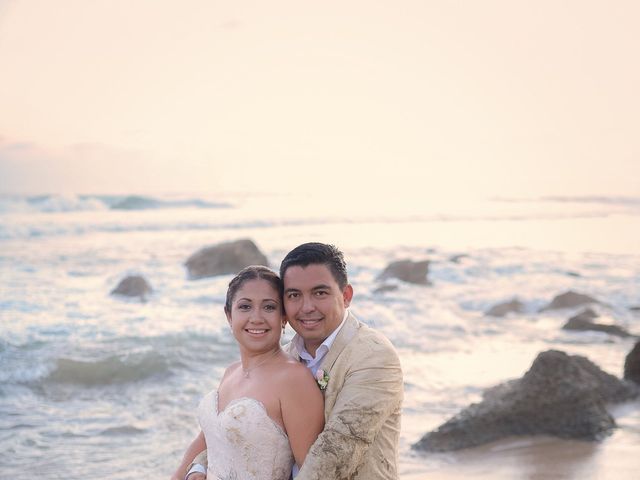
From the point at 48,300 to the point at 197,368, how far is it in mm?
7273

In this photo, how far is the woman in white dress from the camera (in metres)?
3.74

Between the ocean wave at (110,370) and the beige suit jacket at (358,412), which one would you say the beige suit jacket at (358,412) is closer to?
the beige suit jacket at (358,412)

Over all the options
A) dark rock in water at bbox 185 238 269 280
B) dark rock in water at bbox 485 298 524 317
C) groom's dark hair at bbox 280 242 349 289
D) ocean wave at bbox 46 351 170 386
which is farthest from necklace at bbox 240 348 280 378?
dark rock in water at bbox 185 238 269 280

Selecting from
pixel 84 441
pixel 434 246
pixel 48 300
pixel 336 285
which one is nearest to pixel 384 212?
pixel 434 246

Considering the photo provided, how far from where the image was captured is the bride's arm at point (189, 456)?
14.3 feet

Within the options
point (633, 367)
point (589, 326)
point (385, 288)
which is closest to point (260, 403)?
point (633, 367)

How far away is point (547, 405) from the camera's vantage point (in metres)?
7.76

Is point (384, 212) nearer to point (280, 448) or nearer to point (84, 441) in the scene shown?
point (84, 441)

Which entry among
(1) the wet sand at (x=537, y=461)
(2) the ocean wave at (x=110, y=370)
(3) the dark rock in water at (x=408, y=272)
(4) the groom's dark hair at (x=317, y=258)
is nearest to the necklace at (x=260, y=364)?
(4) the groom's dark hair at (x=317, y=258)

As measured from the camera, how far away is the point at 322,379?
3805mm

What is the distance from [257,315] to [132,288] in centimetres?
1504

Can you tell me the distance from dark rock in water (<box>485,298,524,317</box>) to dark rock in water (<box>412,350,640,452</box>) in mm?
8811

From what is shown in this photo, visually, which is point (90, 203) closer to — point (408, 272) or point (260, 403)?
point (408, 272)

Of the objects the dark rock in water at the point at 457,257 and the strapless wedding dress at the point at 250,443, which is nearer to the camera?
the strapless wedding dress at the point at 250,443
